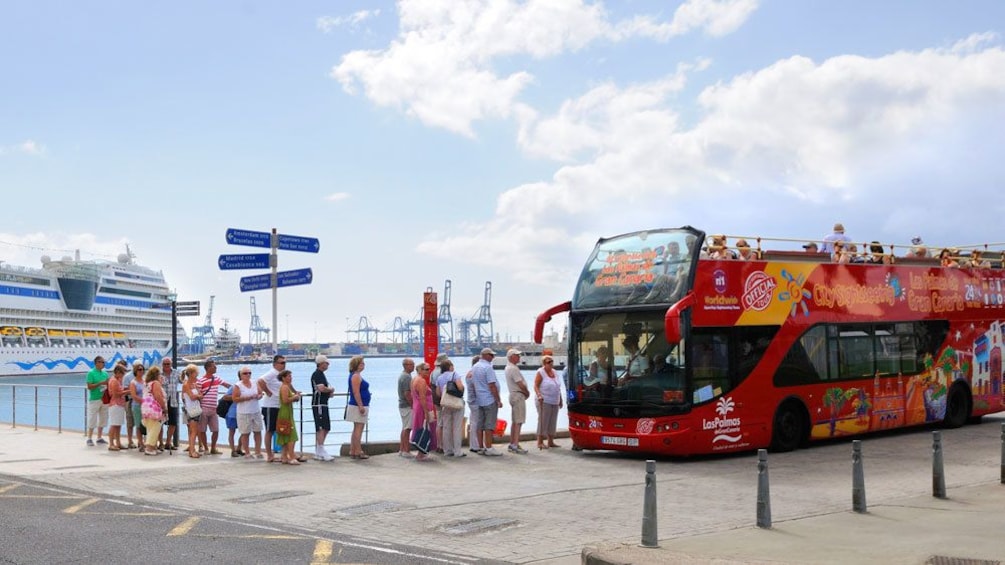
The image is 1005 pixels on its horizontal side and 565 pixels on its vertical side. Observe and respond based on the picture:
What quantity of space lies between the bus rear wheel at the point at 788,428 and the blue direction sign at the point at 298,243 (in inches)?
361


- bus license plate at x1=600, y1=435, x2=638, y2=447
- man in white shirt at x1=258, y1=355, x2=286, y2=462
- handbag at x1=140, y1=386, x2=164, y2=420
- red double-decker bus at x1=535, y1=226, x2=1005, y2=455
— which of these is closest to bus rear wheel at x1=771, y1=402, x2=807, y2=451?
red double-decker bus at x1=535, y1=226, x2=1005, y2=455

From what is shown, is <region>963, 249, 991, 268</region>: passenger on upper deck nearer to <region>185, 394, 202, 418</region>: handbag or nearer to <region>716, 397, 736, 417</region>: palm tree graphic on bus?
<region>716, 397, 736, 417</region>: palm tree graphic on bus

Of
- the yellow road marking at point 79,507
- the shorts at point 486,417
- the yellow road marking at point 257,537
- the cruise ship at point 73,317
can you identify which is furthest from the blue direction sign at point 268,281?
the cruise ship at point 73,317

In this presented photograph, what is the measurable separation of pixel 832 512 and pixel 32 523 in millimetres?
8081

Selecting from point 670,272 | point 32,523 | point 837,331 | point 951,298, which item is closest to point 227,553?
point 32,523

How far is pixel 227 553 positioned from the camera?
7.79m

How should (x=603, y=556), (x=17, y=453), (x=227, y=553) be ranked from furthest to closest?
1. (x=17, y=453)
2. (x=227, y=553)
3. (x=603, y=556)

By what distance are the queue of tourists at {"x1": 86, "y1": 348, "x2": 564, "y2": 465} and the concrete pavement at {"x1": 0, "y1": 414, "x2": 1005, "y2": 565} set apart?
452mm

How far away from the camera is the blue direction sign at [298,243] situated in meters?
18.2

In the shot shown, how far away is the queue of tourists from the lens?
1545 cm

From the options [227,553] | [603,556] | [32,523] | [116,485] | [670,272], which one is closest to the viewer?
[603,556]

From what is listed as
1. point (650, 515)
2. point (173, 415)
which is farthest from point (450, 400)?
point (650, 515)

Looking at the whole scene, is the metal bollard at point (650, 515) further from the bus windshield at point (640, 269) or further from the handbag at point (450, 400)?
the handbag at point (450, 400)

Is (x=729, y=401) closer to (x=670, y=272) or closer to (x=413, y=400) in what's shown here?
(x=670, y=272)
